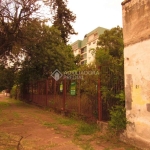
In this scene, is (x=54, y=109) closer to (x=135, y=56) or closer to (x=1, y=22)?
(x=1, y=22)

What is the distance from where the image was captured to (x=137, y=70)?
5055mm

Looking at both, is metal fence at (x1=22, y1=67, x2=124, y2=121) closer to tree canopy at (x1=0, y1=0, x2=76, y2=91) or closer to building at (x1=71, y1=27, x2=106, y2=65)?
tree canopy at (x1=0, y1=0, x2=76, y2=91)

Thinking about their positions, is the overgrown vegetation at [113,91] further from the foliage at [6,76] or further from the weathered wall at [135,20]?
the foliage at [6,76]

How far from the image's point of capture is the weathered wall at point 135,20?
4.85 metres

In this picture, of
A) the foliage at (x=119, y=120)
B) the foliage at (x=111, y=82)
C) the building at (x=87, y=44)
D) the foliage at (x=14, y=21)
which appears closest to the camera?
the foliage at (x=119, y=120)

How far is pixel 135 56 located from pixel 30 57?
13466 mm

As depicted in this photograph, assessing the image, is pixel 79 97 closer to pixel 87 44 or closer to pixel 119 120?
pixel 119 120

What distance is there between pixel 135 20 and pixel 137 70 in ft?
4.20

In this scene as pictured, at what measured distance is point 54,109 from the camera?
1209 centimetres

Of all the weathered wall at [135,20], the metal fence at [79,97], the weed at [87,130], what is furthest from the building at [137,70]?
the weed at [87,130]

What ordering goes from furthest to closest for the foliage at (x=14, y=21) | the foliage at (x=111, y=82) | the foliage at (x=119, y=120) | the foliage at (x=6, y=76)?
the foliage at (x=6, y=76)
the foliage at (x=14, y=21)
the foliage at (x=111, y=82)
the foliage at (x=119, y=120)

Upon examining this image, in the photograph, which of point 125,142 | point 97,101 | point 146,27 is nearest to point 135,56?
point 146,27

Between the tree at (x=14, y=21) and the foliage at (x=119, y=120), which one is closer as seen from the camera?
the foliage at (x=119, y=120)

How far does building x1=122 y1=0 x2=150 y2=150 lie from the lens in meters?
4.78
